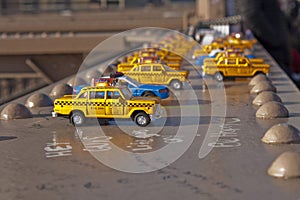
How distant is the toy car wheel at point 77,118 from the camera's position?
36.2 feet

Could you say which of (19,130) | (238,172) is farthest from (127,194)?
(19,130)

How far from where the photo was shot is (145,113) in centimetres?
1075

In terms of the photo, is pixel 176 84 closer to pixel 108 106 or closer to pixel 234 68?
pixel 234 68

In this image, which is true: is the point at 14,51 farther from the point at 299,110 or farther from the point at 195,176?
the point at 195,176

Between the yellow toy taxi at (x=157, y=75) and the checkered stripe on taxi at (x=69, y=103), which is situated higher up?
the yellow toy taxi at (x=157, y=75)

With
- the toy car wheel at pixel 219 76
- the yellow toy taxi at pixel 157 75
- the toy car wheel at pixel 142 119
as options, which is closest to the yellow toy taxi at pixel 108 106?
the toy car wheel at pixel 142 119

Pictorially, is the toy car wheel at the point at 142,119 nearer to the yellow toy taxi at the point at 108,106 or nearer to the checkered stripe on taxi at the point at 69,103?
the yellow toy taxi at the point at 108,106

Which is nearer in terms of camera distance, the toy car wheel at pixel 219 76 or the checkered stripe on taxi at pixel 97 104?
the checkered stripe on taxi at pixel 97 104

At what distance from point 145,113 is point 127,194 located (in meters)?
3.53

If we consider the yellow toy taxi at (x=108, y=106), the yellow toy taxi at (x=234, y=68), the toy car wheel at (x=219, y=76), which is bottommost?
the yellow toy taxi at (x=108, y=106)

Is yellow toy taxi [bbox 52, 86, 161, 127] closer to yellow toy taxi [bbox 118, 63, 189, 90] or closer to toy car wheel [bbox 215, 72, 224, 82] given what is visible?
yellow toy taxi [bbox 118, 63, 189, 90]

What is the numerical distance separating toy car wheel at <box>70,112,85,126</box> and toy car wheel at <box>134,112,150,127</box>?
0.92m

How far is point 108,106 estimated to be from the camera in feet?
35.3

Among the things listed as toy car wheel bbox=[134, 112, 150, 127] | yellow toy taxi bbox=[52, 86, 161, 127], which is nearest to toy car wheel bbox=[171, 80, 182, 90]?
yellow toy taxi bbox=[52, 86, 161, 127]
